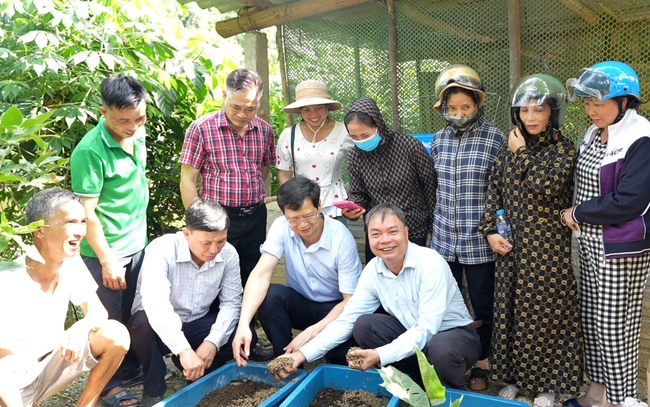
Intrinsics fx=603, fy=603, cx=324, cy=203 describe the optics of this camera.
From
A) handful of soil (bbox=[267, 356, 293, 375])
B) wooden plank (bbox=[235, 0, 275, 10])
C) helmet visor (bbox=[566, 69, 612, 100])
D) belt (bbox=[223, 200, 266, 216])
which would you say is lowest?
handful of soil (bbox=[267, 356, 293, 375])

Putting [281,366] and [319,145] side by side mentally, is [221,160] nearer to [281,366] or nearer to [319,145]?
[319,145]

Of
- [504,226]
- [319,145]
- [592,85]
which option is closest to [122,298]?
[319,145]

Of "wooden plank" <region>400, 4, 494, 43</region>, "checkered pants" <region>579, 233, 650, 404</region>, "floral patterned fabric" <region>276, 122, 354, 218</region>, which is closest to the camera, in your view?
"checkered pants" <region>579, 233, 650, 404</region>

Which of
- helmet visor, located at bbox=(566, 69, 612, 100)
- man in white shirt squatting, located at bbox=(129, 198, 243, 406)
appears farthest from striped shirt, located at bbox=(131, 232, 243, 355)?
helmet visor, located at bbox=(566, 69, 612, 100)

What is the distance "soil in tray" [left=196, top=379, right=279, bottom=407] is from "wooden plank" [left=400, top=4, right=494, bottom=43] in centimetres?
252

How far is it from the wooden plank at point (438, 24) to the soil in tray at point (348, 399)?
7.79ft

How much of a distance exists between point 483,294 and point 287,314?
105 cm

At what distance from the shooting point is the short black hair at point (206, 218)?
2900 mm

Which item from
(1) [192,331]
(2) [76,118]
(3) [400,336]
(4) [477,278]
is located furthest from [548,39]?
(2) [76,118]

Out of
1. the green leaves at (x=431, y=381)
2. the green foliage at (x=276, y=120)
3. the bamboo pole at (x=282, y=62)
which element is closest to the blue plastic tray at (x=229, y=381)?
the green leaves at (x=431, y=381)

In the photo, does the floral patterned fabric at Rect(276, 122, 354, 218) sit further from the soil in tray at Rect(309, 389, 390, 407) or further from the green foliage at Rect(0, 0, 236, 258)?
the soil in tray at Rect(309, 389, 390, 407)

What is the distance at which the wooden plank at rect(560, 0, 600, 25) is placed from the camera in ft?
11.6

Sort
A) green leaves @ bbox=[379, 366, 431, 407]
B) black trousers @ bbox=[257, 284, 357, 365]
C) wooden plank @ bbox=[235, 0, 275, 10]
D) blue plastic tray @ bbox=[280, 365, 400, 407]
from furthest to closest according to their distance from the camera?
wooden plank @ bbox=[235, 0, 275, 10] < black trousers @ bbox=[257, 284, 357, 365] < blue plastic tray @ bbox=[280, 365, 400, 407] < green leaves @ bbox=[379, 366, 431, 407]

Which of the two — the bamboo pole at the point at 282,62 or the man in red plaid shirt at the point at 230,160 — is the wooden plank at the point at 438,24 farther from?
the man in red plaid shirt at the point at 230,160
